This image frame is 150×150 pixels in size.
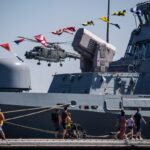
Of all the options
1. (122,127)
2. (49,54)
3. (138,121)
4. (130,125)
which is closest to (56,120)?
(122,127)

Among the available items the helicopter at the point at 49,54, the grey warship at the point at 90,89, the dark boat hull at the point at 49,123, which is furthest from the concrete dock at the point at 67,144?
the helicopter at the point at 49,54

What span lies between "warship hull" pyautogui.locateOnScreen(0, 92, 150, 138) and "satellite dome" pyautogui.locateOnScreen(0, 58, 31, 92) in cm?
87

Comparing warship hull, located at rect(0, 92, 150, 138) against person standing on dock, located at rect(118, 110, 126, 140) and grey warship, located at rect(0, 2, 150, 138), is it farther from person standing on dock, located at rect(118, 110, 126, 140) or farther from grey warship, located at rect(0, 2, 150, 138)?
person standing on dock, located at rect(118, 110, 126, 140)

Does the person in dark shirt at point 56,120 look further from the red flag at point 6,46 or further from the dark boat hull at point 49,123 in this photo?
the red flag at point 6,46

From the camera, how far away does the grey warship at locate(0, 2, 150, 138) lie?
79.8 ft

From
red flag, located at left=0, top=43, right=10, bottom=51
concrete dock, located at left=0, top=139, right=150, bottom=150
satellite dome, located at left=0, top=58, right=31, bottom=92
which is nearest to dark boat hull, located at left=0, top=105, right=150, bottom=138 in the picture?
satellite dome, located at left=0, top=58, right=31, bottom=92

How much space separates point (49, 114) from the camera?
24344 millimetres

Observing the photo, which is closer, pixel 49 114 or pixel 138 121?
pixel 138 121

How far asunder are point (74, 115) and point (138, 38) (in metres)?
Answer: 8.49

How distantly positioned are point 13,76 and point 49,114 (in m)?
2.33

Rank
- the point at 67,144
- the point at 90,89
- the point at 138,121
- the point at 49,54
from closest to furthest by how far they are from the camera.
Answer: the point at 67,144, the point at 138,121, the point at 90,89, the point at 49,54

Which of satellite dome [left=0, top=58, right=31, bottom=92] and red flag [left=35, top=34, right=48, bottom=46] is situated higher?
red flag [left=35, top=34, right=48, bottom=46]

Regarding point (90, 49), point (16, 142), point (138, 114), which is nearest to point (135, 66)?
point (90, 49)

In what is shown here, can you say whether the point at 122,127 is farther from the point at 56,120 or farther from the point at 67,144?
the point at 67,144
